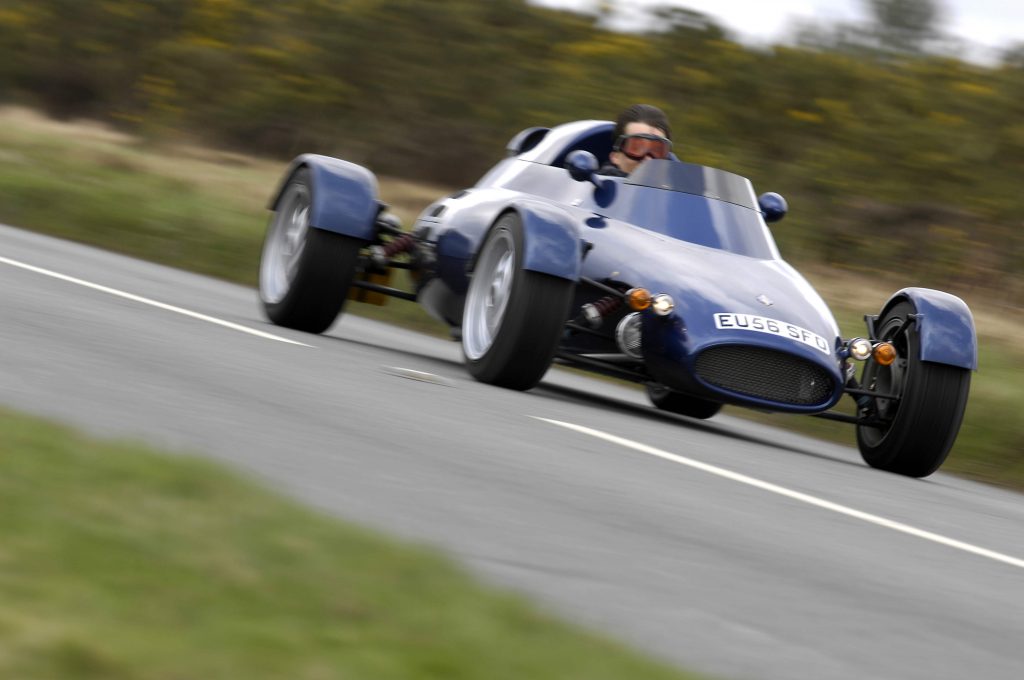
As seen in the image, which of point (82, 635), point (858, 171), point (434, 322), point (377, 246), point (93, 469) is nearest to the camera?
point (82, 635)

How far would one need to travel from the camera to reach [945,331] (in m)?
9.17

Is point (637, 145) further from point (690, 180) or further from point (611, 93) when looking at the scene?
point (611, 93)

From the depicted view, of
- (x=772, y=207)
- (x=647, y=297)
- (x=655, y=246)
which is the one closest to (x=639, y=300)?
(x=647, y=297)

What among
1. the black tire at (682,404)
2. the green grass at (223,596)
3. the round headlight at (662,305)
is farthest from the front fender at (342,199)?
the green grass at (223,596)

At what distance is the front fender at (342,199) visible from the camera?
34.6ft

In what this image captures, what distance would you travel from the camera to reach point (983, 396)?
12.5 meters

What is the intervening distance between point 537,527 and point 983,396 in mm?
7931

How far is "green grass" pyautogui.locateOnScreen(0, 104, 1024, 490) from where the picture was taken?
1205cm

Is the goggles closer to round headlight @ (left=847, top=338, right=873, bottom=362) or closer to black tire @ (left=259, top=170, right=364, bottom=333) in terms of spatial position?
black tire @ (left=259, top=170, right=364, bottom=333)

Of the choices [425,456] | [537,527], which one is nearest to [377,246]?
[425,456]

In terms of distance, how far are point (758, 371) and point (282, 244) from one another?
3.91m

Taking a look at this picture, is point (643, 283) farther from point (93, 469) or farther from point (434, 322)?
point (434, 322)

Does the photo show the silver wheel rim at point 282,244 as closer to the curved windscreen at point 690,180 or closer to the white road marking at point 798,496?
the curved windscreen at point 690,180

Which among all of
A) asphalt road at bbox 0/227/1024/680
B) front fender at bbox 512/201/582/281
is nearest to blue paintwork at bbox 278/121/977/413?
front fender at bbox 512/201/582/281
